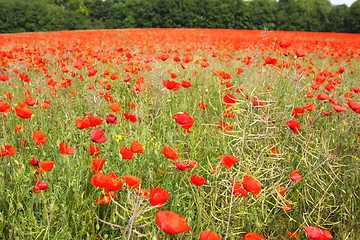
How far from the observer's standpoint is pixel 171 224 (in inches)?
32.1

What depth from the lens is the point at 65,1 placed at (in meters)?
50.1

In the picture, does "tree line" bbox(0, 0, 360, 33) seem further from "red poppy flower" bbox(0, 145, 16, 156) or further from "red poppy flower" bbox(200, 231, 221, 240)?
"red poppy flower" bbox(200, 231, 221, 240)

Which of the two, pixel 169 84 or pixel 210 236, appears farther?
pixel 169 84

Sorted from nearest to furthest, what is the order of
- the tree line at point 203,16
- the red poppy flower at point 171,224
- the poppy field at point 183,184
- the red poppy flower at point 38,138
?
1. the red poppy flower at point 171,224
2. the poppy field at point 183,184
3. the red poppy flower at point 38,138
4. the tree line at point 203,16

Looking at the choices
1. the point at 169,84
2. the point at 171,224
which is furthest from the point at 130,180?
the point at 169,84

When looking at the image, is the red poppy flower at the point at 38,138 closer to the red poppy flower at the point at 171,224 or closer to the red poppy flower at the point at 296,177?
the red poppy flower at the point at 171,224

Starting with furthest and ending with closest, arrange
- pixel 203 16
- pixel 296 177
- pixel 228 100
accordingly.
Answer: pixel 203 16 → pixel 228 100 → pixel 296 177

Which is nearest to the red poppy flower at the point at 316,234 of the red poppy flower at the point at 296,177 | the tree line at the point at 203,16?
the red poppy flower at the point at 296,177

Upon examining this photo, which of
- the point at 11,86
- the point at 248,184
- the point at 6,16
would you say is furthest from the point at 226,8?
the point at 248,184

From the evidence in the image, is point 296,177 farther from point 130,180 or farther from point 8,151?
point 8,151

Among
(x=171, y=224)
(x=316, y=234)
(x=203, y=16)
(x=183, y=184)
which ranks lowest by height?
(x=183, y=184)

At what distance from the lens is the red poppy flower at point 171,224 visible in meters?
0.81

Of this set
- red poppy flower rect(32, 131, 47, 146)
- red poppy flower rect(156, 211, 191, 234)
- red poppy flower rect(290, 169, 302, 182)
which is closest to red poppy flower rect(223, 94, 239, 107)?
red poppy flower rect(290, 169, 302, 182)

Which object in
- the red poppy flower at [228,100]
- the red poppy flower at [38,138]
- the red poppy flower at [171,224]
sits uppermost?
the red poppy flower at [228,100]
